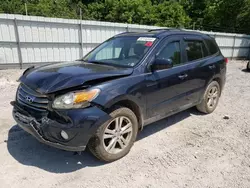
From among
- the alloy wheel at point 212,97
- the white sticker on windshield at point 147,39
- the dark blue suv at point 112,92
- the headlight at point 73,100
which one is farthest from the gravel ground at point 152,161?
the white sticker on windshield at point 147,39

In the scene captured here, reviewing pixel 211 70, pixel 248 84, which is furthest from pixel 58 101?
pixel 248 84

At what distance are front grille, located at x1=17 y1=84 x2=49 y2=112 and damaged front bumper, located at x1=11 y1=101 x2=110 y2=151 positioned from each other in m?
0.15

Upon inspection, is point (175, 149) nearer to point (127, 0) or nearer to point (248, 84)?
point (248, 84)

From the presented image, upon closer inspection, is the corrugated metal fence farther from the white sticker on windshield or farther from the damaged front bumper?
the damaged front bumper

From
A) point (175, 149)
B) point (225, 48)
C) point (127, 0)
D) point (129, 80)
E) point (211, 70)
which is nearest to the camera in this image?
point (129, 80)

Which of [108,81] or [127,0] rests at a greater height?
[127,0]

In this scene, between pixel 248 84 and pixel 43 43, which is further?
pixel 43 43

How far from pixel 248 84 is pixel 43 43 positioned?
330 inches

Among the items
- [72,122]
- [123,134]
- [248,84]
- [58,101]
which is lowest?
[248,84]

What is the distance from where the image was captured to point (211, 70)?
15.5 ft

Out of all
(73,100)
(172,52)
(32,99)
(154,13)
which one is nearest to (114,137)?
(73,100)

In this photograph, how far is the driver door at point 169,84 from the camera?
3.45 metres

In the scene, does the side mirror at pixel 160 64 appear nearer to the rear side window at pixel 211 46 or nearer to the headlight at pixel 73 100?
the headlight at pixel 73 100

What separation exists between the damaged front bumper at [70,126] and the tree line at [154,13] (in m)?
23.5
